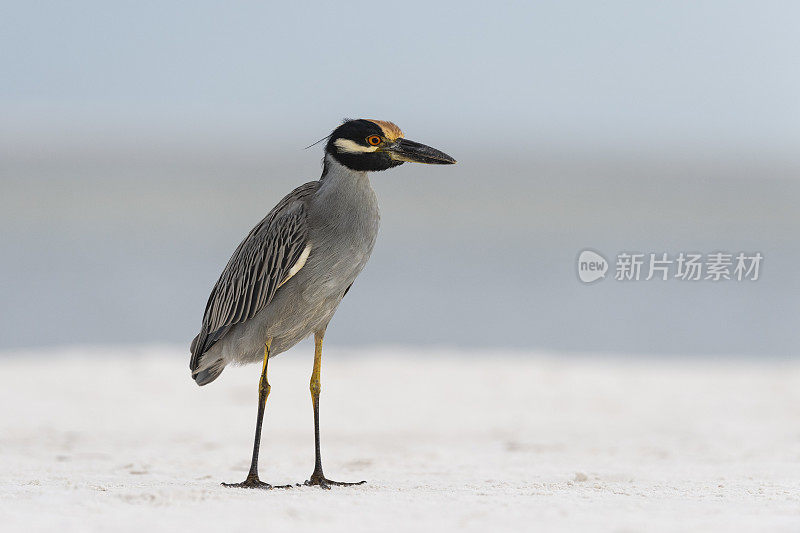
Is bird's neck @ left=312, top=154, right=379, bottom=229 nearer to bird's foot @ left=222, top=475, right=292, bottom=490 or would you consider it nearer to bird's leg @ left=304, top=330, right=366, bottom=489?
bird's leg @ left=304, top=330, right=366, bottom=489

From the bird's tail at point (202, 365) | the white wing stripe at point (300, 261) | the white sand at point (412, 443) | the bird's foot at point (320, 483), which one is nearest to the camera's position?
the white sand at point (412, 443)

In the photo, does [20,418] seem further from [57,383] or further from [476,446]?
[476,446]

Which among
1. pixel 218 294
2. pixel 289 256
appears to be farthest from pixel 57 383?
pixel 289 256

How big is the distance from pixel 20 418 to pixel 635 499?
496cm

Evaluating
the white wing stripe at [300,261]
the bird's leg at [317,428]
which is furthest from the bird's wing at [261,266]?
the bird's leg at [317,428]

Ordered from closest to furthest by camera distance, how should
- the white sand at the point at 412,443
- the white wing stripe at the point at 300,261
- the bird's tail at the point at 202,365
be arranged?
the white sand at the point at 412,443 < the white wing stripe at the point at 300,261 < the bird's tail at the point at 202,365

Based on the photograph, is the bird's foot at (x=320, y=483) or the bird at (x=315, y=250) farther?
the bird's foot at (x=320, y=483)

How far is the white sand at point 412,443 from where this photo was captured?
3764 mm

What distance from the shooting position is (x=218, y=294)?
15.6ft

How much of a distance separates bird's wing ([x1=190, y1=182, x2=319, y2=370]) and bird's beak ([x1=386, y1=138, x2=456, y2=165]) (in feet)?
1.42

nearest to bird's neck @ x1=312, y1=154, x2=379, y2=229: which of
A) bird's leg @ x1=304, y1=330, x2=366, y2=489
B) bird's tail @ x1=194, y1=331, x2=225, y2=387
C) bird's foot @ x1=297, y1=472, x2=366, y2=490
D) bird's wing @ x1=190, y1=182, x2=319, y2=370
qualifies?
bird's wing @ x1=190, y1=182, x2=319, y2=370

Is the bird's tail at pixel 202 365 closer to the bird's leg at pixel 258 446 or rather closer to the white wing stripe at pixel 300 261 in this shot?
the bird's leg at pixel 258 446

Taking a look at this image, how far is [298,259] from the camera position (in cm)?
432

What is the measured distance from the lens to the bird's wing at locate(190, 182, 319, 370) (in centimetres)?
435
